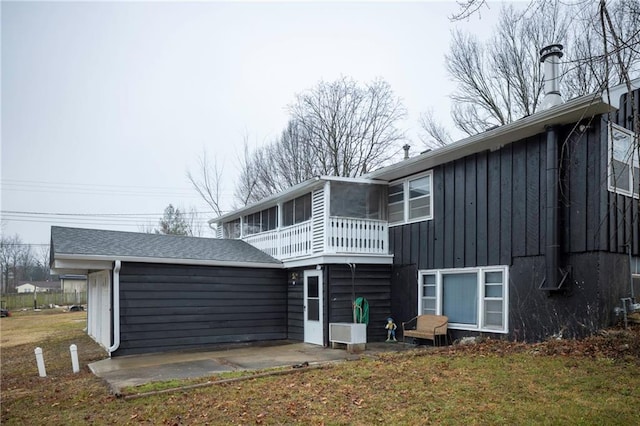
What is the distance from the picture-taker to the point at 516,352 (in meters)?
8.21

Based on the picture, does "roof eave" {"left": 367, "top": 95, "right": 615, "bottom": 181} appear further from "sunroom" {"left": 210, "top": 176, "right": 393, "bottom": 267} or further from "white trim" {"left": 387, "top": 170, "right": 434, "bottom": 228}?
"sunroom" {"left": 210, "top": 176, "right": 393, "bottom": 267}

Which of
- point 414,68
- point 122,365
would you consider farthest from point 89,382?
point 414,68

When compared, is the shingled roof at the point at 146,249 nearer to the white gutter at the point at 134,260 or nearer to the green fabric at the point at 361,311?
the white gutter at the point at 134,260

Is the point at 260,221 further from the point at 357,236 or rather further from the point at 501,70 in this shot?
the point at 501,70

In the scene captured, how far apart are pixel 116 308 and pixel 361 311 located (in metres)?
5.94

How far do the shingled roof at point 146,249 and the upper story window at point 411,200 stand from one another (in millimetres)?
3781

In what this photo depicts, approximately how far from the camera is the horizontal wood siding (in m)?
12.1

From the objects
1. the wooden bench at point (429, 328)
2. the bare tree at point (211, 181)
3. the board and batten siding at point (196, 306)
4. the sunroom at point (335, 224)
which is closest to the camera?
the wooden bench at point (429, 328)

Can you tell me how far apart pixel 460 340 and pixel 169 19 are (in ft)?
33.9

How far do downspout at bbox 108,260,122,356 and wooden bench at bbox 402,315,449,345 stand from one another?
6.75 metres

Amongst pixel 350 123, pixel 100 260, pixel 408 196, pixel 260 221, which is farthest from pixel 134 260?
pixel 350 123

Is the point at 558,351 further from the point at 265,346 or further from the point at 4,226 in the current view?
the point at 4,226

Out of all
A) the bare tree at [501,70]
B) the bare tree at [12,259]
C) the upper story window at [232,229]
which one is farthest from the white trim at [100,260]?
the bare tree at [12,259]

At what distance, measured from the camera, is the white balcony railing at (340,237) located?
40.3 feet
